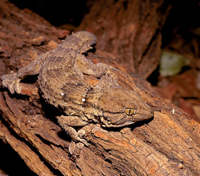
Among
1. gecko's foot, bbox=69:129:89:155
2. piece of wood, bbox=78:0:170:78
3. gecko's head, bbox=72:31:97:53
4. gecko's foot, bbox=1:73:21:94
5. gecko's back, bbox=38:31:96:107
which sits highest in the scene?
piece of wood, bbox=78:0:170:78

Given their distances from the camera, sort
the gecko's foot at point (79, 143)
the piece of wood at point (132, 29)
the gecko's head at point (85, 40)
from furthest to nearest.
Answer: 1. the piece of wood at point (132, 29)
2. the gecko's head at point (85, 40)
3. the gecko's foot at point (79, 143)

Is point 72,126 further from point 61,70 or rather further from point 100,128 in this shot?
point 61,70

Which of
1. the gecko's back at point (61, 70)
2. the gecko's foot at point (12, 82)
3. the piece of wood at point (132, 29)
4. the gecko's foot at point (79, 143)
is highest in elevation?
the piece of wood at point (132, 29)

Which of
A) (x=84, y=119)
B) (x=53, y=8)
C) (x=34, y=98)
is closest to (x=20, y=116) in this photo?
(x=34, y=98)

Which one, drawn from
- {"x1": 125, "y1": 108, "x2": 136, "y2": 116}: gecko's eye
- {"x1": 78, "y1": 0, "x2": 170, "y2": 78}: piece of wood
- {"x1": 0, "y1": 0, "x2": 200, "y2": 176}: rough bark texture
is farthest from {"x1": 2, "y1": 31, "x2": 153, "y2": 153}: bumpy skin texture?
{"x1": 78, "y1": 0, "x2": 170, "y2": 78}: piece of wood

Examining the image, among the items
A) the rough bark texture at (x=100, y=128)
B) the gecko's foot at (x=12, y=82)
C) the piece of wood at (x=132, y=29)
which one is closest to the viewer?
the rough bark texture at (x=100, y=128)

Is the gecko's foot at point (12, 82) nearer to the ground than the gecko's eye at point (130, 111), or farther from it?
nearer to the ground

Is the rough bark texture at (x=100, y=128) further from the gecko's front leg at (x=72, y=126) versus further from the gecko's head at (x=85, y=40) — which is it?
the gecko's head at (x=85, y=40)

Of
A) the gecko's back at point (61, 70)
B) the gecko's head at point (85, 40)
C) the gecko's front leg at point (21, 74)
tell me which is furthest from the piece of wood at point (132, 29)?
the gecko's front leg at point (21, 74)

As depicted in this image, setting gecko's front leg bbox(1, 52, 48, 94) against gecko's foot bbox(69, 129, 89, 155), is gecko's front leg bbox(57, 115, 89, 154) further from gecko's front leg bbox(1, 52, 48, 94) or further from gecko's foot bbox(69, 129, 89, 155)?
gecko's front leg bbox(1, 52, 48, 94)
